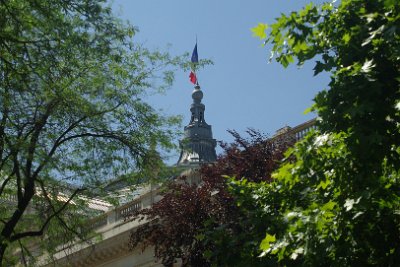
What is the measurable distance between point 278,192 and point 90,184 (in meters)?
6.15

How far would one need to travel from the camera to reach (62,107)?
55.0 ft

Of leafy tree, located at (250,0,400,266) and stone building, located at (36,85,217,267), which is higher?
stone building, located at (36,85,217,267)

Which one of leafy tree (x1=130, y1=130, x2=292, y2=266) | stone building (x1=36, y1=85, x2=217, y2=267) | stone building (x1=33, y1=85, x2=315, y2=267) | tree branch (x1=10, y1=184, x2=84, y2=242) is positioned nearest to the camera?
tree branch (x1=10, y1=184, x2=84, y2=242)

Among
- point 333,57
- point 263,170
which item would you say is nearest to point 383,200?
point 333,57

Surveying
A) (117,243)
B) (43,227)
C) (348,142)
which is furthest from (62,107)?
(117,243)

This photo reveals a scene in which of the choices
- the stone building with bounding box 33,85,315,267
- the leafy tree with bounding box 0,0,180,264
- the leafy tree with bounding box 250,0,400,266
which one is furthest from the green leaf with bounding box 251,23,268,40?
the stone building with bounding box 33,85,315,267

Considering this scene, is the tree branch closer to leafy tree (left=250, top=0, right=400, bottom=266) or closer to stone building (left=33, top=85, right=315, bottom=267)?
leafy tree (left=250, top=0, right=400, bottom=266)

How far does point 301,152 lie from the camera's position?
11.0m

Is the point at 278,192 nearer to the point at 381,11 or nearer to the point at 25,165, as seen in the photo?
the point at 381,11

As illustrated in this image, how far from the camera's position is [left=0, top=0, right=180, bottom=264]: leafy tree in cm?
1505

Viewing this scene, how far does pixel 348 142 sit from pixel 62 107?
7.84 metres

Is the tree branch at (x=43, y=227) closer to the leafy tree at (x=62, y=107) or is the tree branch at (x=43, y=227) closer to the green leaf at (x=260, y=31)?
the leafy tree at (x=62, y=107)

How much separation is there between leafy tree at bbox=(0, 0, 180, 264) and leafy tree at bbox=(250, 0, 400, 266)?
17.8 feet

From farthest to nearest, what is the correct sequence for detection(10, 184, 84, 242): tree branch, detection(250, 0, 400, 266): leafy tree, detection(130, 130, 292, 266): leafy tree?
detection(130, 130, 292, 266): leafy tree, detection(10, 184, 84, 242): tree branch, detection(250, 0, 400, 266): leafy tree
